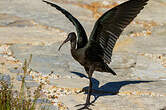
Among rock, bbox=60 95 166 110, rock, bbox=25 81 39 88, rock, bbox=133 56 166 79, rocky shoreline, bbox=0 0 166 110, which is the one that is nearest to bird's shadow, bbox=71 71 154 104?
rocky shoreline, bbox=0 0 166 110

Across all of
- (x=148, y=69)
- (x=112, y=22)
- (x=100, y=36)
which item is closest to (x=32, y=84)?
(x=100, y=36)

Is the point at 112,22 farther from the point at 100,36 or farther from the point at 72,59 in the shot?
the point at 72,59

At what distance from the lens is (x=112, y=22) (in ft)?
16.8

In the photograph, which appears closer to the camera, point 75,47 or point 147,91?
point 75,47

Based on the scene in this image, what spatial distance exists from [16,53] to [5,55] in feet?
0.55

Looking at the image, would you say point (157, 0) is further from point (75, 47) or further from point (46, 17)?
point (75, 47)

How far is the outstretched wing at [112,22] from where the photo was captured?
196 inches

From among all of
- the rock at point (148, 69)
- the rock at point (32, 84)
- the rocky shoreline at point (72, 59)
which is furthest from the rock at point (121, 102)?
the rock at point (148, 69)

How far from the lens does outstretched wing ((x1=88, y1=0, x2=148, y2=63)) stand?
499 cm

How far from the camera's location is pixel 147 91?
18.6 ft

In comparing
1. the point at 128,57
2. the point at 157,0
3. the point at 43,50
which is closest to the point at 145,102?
the point at 128,57

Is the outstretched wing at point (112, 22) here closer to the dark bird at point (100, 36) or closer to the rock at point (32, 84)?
the dark bird at point (100, 36)

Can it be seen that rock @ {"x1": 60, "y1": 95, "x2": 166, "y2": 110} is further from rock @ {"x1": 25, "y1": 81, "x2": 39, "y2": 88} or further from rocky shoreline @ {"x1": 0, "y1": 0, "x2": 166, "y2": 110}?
rock @ {"x1": 25, "y1": 81, "x2": 39, "y2": 88}

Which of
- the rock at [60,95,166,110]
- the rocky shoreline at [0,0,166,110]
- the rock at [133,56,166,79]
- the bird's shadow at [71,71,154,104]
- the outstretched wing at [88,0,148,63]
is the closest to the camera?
the outstretched wing at [88,0,148,63]
